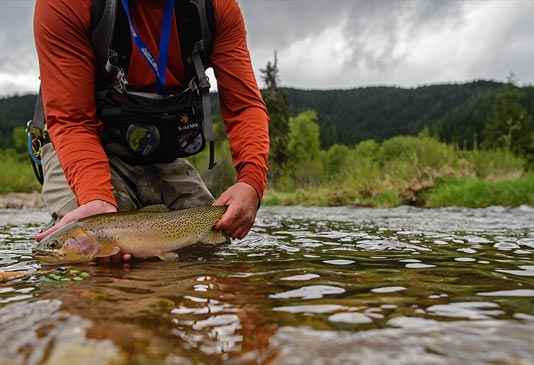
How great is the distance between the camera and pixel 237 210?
117 inches

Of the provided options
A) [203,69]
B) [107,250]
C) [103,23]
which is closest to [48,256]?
[107,250]

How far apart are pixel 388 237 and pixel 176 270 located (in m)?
2.34

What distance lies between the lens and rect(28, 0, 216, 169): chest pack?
316cm

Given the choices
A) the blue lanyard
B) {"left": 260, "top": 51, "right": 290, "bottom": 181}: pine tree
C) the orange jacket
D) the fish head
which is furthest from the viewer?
{"left": 260, "top": 51, "right": 290, "bottom": 181}: pine tree

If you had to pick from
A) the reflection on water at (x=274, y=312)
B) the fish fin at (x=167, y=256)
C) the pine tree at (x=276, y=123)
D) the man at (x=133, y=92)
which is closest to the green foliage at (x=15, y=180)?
the man at (x=133, y=92)

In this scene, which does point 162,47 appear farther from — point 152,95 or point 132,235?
point 132,235

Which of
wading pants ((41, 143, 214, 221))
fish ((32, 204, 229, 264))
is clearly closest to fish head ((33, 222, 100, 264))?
fish ((32, 204, 229, 264))

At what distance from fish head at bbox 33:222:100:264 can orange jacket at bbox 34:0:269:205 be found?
0.98 ft

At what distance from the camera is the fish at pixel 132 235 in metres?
2.53

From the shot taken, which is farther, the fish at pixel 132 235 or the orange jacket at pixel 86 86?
the orange jacket at pixel 86 86

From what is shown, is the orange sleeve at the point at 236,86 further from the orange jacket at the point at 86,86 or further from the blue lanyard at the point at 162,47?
the blue lanyard at the point at 162,47

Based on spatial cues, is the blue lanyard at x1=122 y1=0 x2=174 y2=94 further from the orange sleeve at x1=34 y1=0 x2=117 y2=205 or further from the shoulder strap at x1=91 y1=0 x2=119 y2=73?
the orange sleeve at x1=34 y1=0 x2=117 y2=205

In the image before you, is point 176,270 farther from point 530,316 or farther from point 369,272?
point 530,316

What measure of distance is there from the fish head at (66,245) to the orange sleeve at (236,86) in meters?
1.25
